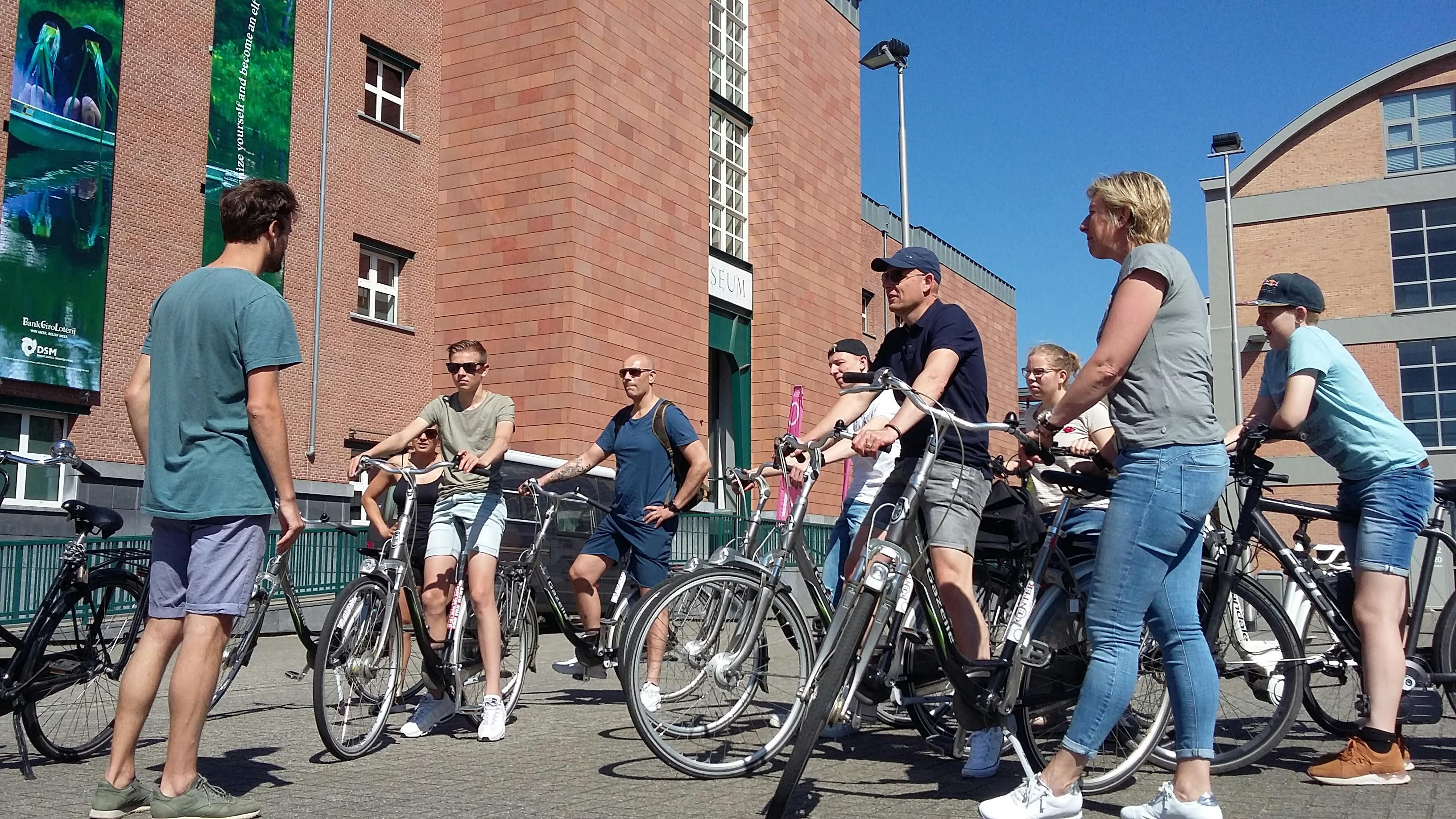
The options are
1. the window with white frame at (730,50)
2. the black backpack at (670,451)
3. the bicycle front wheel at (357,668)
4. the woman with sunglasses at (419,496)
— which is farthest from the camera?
the window with white frame at (730,50)

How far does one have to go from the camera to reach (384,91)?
2317 cm

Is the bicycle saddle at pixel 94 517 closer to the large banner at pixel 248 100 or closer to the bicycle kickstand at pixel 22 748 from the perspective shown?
the bicycle kickstand at pixel 22 748

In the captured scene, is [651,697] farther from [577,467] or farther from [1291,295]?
[1291,295]

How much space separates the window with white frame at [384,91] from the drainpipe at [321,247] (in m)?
1.00

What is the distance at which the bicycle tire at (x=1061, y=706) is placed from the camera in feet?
15.1

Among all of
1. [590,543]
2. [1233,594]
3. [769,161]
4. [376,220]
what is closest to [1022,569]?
[1233,594]

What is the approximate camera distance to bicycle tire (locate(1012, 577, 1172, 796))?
460 centimetres

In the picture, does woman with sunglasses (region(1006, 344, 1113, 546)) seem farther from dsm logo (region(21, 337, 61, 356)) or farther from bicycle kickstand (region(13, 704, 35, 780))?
dsm logo (region(21, 337, 61, 356))

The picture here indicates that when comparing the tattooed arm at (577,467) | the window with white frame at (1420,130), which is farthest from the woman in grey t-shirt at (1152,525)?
the window with white frame at (1420,130)

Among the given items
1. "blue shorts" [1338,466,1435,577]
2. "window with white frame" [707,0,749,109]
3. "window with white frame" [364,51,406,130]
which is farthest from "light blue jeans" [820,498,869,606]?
"window with white frame" [707,0,749,109]

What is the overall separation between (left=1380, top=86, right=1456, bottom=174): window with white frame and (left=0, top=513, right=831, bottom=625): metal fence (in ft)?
87.2

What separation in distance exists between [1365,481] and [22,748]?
5.58m

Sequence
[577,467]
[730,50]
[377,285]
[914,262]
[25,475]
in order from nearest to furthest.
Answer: [914,262], [577,467], [25,475], [377,285], [730,50]

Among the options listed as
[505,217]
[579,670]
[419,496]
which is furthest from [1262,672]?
[505,217]
